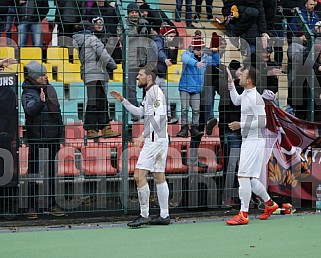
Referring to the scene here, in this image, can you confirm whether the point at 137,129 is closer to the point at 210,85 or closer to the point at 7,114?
the point at 210,85

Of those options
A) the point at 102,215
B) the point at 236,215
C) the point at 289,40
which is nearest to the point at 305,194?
the point at 236,215

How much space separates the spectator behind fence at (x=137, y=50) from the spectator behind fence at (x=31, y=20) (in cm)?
117

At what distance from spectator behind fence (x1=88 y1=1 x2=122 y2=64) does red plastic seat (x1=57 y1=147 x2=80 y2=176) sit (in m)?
1.52

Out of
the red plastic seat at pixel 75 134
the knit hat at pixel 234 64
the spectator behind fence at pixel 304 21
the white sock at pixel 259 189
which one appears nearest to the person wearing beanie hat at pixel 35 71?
the red plastic seat at pixel 75 134

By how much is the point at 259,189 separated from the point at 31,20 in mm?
4184

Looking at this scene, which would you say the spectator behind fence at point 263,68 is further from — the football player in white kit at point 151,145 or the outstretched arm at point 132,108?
the outstretched arm at point 132,108

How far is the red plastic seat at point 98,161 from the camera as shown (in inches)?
432

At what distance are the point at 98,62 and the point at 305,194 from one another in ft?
11.9

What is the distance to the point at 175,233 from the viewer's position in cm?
977

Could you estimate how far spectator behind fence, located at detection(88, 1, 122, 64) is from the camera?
37.1 ft

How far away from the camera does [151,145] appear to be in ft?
34.0

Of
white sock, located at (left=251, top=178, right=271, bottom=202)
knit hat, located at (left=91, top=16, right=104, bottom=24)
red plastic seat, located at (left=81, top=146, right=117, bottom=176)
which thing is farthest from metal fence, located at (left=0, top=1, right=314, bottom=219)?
white sock, located at (left=251, top=178, right=271, bottom=202)

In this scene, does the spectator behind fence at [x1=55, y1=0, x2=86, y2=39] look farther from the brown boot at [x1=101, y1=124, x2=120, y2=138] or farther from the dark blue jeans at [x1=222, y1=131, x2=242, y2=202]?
the dark blue jeans at [x1=222, y1=131, x2=242, y2=202]

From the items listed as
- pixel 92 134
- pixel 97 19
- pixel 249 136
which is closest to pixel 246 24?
pixel 249 136
